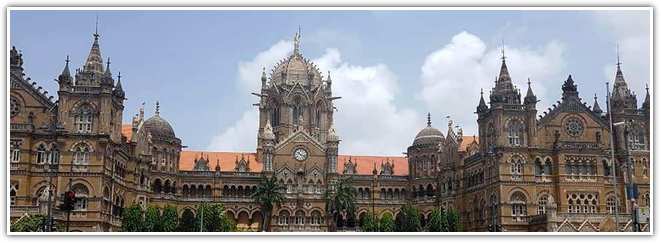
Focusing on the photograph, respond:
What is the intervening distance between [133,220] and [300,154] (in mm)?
32715

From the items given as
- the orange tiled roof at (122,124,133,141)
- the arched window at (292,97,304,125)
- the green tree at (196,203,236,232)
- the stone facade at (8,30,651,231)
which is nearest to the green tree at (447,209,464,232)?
the stone facade at (8,30,651,231)

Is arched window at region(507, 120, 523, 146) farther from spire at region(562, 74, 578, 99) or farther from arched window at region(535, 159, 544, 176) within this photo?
spire at region(562, 74, 578, 99)

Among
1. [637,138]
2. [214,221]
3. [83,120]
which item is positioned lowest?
[214,221]

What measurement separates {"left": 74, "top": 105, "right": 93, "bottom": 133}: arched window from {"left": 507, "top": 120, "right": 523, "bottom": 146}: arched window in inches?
1599

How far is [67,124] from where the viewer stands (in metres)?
72.6

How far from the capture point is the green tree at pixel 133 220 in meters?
72.1

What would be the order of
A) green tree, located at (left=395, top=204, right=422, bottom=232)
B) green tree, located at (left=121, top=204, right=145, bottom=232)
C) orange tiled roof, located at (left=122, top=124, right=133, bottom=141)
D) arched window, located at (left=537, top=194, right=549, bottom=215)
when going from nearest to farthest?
green tree, located at (left=121, top=204, right=145, bottom=232) → arched window, located at (left=537, top=194, right=549, bottom=215) → green tree, located at (left=395, top=204, right=422, bottom=232) → orange tiled roof, located at (left=122, top=124, right=133, bottom=141)

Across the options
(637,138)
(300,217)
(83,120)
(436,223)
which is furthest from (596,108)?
(83,120)

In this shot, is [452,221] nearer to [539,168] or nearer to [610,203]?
[539,168]

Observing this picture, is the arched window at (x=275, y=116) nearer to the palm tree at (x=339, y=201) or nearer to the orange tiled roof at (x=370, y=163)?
the orange tiled roof at (x=370, y=163)

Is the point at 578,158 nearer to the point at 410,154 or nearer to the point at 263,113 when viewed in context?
the point at 410,154

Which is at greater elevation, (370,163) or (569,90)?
(569,90)

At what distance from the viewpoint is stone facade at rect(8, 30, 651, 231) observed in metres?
71.8

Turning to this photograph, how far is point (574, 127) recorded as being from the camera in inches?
3196
